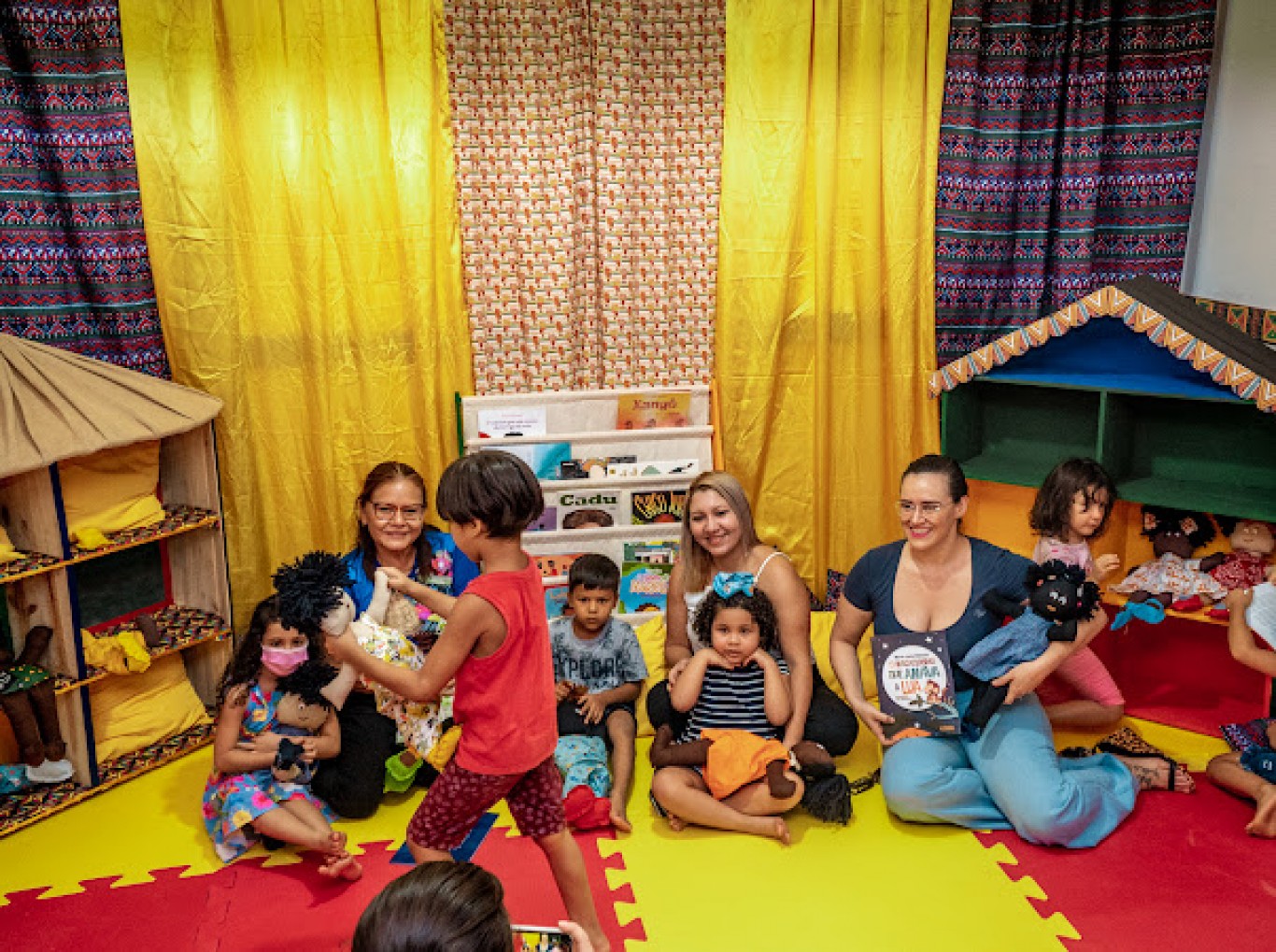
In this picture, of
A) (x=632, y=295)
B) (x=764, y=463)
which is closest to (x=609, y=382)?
(x=632, y=295)

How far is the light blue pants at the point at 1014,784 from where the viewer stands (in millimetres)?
3496

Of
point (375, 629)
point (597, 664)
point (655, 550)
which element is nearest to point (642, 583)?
point (655, 550)

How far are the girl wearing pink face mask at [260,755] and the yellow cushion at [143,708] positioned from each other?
655 mm

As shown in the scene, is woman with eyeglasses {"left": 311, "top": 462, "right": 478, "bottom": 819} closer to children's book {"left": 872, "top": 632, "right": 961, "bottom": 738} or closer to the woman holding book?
the woman holding book

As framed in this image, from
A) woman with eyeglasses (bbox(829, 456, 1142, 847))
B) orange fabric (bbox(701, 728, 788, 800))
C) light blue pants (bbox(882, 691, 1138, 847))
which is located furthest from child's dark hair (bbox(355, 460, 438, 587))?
light blue pants (bbox(882, 691, 1138, 847))

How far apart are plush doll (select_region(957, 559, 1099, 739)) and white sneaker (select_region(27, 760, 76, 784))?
9.72ft

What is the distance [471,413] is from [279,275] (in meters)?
0.92

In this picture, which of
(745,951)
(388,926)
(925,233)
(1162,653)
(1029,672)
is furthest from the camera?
(925,233)

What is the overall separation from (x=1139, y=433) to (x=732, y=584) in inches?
73.4

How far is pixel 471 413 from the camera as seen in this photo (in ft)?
15.5

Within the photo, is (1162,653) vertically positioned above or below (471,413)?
below

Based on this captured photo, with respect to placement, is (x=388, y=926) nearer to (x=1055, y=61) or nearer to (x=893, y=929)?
(x=893, y=929)

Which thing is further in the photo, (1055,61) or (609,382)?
(609,382)

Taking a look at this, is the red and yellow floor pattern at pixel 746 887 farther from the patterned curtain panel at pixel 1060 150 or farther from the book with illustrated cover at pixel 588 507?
the patterned curtain panel at pixel 1060 150
